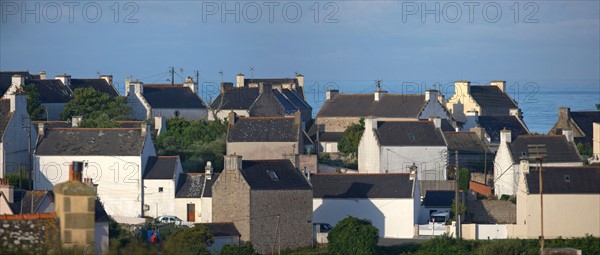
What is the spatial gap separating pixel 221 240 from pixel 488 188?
16984 mm

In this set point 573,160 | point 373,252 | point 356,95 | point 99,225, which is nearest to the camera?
point 99,225

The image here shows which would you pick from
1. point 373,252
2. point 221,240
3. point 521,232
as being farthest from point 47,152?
point 521,232

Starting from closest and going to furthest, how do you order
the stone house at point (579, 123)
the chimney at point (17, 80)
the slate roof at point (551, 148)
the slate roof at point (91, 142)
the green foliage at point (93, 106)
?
the slate roof at point (91, 142)
the slate roof at point (551, 148)
the green foliage at point (93, 106)
the chimney at point (17, 80)
the stone house at point (579, 123)

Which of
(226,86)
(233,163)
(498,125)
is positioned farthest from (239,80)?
(233,163)

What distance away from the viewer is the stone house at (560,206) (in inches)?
2041

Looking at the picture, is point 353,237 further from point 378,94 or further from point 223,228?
point 378,94

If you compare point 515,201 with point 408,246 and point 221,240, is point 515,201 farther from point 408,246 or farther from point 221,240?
point 221,240

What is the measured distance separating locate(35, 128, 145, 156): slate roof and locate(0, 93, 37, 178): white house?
0.72m

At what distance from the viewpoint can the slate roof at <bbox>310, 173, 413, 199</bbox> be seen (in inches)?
2141

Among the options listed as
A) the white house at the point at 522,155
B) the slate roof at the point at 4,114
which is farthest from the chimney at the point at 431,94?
the slate roof at the point at 4,114

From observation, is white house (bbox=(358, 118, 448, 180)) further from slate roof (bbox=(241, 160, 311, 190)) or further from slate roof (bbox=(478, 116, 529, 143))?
slate roof (bbox=(478, 116, 529, 143))

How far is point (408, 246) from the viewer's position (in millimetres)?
50062

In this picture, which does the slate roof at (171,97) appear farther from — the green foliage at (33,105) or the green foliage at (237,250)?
the green foliage at (237,250)

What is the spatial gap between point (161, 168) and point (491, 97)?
117 feet
